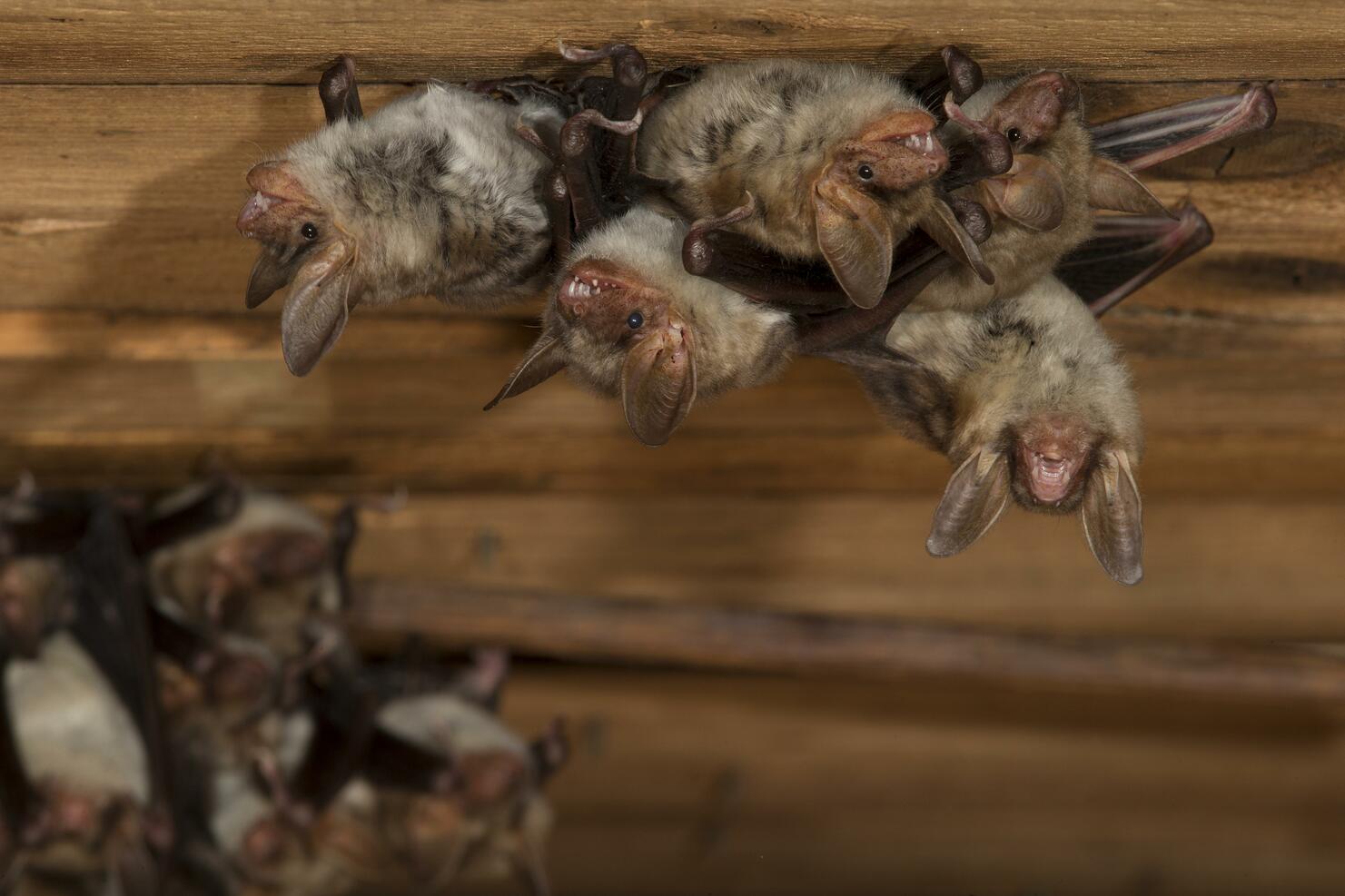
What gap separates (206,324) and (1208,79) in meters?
1.85

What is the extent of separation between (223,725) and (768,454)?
4.97ft

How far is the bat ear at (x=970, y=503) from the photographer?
2.32 meters

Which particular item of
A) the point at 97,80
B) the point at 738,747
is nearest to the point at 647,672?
the point at 738,747

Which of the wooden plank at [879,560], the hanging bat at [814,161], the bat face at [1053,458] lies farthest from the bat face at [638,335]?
the wooden plank at [879,560]

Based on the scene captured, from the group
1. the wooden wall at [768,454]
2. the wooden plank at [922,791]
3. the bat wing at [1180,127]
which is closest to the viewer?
the wooden wall at [768,454]

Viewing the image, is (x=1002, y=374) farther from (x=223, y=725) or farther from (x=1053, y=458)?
(x=223, y=725)

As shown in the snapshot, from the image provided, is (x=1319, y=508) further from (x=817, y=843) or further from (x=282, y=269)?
(x=282, y=269)

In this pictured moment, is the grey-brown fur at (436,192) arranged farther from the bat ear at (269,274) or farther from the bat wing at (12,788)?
the bat wing at (12,788)

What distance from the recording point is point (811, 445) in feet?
11.0

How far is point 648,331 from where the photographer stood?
88.6 inches

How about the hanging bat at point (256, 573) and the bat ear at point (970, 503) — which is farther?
the hanging bat at point (256, 573)

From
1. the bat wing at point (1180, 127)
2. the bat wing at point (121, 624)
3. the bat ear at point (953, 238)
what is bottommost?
the bat wing at point (121, 624)

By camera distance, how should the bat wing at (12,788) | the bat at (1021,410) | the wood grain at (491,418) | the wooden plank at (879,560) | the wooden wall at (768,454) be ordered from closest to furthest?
the wooden wall at (768,454), the bat at (1021,410), the wood grain at (491,418), the bat wing at (12,788), the wooden plank at (879,560)

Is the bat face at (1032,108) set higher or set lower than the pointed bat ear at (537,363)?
higher
